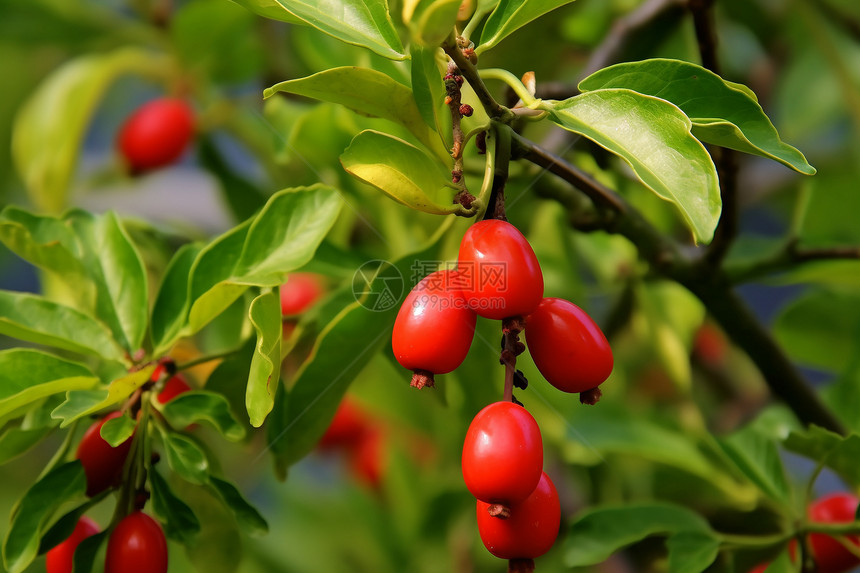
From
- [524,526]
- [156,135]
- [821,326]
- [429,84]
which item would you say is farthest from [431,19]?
[156,135]

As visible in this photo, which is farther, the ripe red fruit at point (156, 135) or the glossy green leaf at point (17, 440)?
the ripe red fruit at point (156, 135)

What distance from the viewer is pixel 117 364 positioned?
0.68 m

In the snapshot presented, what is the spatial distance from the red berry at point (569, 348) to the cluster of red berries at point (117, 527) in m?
0.31

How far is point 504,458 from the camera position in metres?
0.47

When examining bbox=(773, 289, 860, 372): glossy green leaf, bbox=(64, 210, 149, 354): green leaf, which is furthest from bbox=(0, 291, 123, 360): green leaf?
bbox=(773, 289, 860, 372): glossy green leaf

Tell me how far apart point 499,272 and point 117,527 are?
357 millimetres

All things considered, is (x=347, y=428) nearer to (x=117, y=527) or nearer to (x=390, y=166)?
(x=117, y=527)

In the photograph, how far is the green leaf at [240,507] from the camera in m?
0.61

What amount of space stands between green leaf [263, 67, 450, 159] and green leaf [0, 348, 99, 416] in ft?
0.88

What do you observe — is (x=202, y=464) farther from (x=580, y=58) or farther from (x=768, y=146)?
(x=580, y=58)

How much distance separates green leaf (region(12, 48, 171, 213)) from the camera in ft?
3.61

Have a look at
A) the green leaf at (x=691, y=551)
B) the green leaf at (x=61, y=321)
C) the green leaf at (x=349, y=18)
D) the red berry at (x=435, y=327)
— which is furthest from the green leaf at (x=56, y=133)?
the green leaf at (x=691, y=551)

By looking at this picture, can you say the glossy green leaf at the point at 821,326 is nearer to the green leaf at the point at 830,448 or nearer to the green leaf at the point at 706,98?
the green leaf at the point at 830,448

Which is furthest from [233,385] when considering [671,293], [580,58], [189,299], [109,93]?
[109,93]
